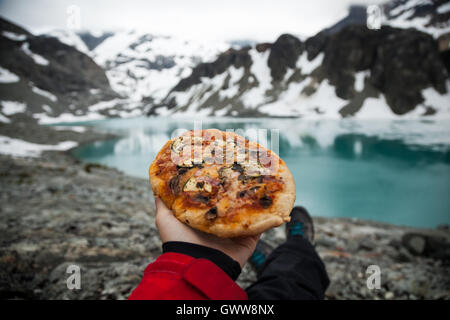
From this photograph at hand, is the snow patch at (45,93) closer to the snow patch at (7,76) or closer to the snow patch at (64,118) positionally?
the snow patch at (7,76)

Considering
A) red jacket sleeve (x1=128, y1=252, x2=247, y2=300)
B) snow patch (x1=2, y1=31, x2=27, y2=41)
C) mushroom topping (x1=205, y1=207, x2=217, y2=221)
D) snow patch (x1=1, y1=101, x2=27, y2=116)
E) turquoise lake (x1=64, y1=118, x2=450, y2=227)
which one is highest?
snow patch (x1=2, y1=31, x2=27, y2=41)

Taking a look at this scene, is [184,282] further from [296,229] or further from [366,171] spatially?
[366,171]

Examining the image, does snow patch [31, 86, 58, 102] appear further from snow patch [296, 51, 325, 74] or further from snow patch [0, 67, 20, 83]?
snow patch [296, 51, 325, 74]

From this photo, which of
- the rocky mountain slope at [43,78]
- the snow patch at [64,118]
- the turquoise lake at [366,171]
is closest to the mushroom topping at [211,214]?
the turquoise lake at [366,171]

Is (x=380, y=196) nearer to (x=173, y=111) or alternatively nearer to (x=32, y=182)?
(x=32, y=182)

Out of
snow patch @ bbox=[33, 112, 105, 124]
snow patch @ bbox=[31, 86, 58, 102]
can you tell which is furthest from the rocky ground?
snow patch @ bbox=[31, 86, 58, 102]

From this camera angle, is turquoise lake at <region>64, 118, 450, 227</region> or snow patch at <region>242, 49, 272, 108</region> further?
snow patch at <region>242, 49, 272, 108</region>

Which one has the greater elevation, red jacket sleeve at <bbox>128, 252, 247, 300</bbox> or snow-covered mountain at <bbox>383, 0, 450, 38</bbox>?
snow-covered mountain at <bbox>383, 0, 450, 38</bbox>
